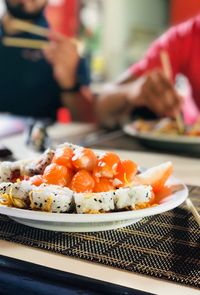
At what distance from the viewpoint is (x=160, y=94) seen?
177cm

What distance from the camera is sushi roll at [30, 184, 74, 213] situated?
2.40 feet

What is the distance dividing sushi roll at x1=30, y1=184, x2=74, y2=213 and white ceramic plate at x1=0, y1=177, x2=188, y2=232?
20 millimetres

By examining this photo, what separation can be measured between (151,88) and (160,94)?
4 cm

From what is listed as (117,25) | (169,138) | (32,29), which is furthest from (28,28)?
(117,25)

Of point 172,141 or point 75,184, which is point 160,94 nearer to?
point 172,141

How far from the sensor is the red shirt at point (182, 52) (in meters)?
2.18

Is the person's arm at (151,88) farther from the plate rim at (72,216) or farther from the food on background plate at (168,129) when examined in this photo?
the plate rim at (72,216)

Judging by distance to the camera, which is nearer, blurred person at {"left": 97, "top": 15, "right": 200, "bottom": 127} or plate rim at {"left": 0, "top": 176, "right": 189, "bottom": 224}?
plate rim at {"left": 0, "top": 176, "right": 189, "bottom": 224}

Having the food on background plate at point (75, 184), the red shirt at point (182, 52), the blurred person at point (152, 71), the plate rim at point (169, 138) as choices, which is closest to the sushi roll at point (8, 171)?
the food on background plate at point (75, 184)

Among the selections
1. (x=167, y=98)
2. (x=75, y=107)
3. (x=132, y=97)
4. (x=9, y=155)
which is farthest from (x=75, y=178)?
(x=75, y=107)

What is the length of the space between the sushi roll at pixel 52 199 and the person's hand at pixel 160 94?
0.99 m

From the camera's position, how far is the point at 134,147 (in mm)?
1513

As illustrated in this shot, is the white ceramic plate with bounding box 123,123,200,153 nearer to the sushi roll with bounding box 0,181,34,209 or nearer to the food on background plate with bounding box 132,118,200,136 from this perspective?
the food on background plate with bounding box 132,118,200,136

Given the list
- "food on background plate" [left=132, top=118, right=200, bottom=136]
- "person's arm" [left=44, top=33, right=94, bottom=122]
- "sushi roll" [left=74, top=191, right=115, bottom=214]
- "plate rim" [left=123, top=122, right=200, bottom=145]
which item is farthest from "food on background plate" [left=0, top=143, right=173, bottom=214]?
"person's arm" [left=44, top=33, right=94, bottom=122]
